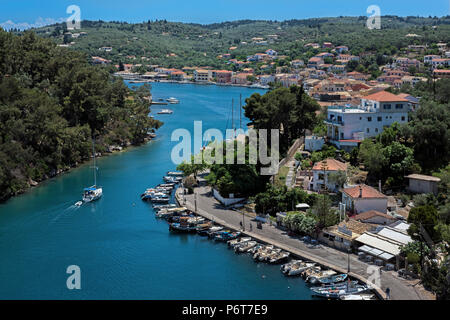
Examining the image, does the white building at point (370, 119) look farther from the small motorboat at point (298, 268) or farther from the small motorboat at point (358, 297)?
the small motorboat at point (358, 297)

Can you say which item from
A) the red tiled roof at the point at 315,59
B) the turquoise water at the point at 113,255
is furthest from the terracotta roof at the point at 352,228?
the red tiled roof at the point at 315,59

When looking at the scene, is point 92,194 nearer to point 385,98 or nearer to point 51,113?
point 51,113

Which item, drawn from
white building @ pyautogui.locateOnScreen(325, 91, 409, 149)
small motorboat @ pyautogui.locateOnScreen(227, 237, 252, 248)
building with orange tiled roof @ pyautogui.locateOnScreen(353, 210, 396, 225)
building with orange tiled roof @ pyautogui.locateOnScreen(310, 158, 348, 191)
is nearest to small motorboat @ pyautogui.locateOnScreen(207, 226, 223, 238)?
small motorboat @ pyautogui.locateOnScreen(227, 237, 252, 248)

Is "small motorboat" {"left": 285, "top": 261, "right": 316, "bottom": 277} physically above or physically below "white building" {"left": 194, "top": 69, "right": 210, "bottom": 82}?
below

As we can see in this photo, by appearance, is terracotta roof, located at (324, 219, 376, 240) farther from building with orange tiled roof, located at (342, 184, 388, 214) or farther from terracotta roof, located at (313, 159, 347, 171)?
terracotta roof, located at (313, 159, 347, 171)

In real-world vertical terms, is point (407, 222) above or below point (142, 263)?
above

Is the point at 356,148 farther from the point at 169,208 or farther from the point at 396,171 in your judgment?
the point at 169,208

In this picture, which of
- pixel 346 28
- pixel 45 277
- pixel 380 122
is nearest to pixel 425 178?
pixel 380 122
